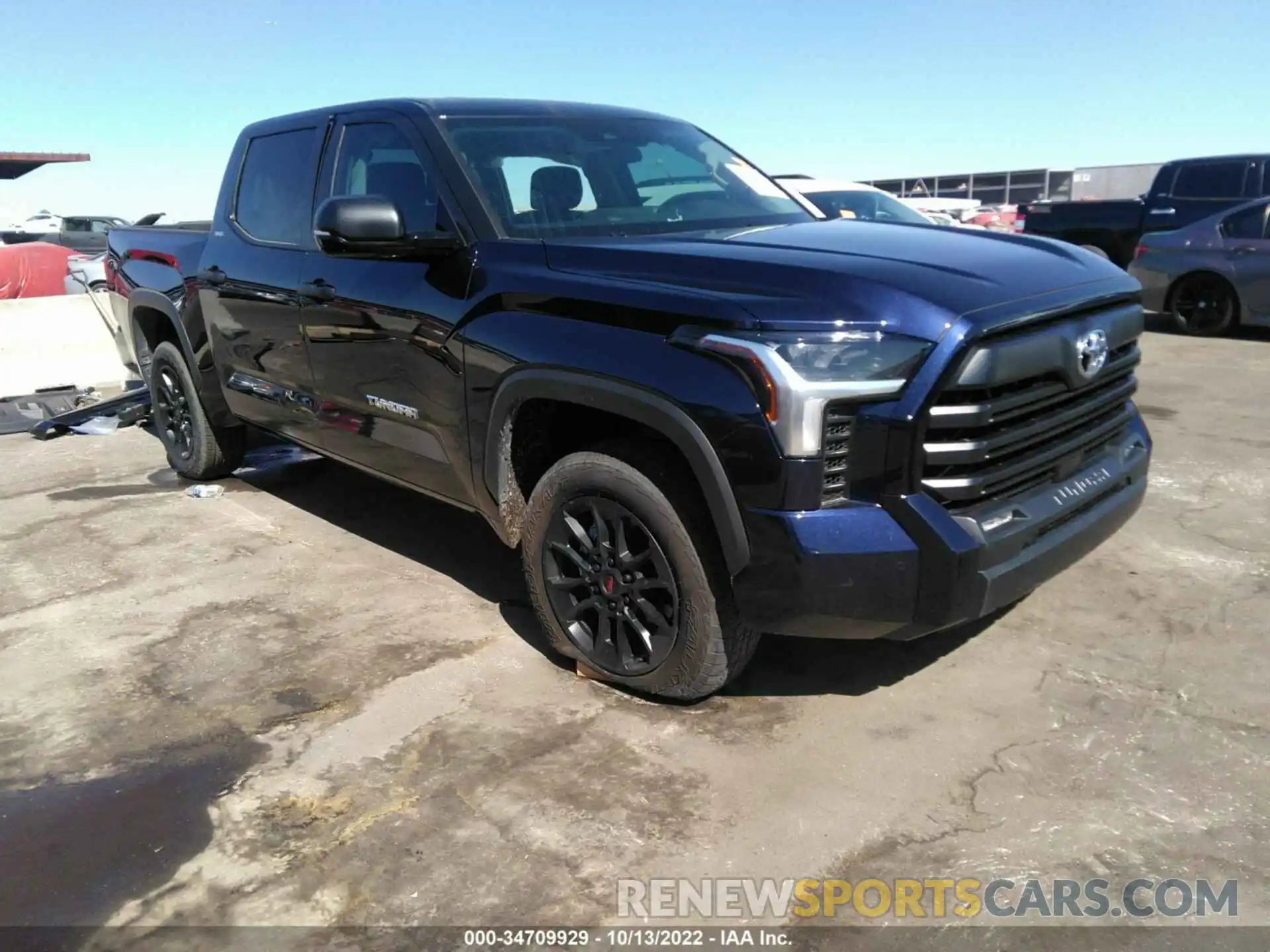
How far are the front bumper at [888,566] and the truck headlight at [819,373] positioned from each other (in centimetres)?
23

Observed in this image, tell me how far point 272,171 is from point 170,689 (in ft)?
8.19

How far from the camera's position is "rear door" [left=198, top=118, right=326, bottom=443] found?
429cm

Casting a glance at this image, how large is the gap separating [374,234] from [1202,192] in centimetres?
1178

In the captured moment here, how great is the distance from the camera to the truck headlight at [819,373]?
2439 mm

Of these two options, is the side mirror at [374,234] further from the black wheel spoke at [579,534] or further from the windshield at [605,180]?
the black wheel spoke at [579,534]

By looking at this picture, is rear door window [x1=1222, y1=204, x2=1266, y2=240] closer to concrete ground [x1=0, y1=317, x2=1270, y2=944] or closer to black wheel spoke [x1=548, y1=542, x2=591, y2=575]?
concrete ground [x1=0, y1=317, x2=1270, y2=944]

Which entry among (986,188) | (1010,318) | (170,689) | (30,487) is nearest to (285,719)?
(170,689)

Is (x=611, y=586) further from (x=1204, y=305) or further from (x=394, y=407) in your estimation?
(x=1204, y=305)

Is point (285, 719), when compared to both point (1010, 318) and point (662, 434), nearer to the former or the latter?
point (662, 434)

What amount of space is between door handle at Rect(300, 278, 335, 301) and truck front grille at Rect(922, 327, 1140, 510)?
98.4 inches

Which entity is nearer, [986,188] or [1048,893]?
[1048,893]

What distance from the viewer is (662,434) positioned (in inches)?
112

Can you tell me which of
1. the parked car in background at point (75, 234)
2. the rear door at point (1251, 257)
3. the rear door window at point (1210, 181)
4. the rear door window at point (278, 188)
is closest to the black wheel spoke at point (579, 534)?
the rear door window at point (278, 188)

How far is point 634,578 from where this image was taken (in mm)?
3016
